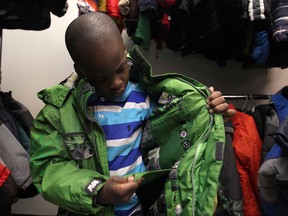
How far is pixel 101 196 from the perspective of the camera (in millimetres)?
679

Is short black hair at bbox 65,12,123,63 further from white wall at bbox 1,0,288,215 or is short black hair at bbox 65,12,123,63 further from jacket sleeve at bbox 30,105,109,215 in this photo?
white wall at bbox 1,0,288,215

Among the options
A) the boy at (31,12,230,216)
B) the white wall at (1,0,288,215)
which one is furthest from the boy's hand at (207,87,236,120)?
the white wall at (1,0,288,215)

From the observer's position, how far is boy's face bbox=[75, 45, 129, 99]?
0.71m

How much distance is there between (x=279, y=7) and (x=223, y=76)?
54 centimetres

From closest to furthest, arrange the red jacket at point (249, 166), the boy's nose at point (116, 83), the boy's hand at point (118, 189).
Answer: the boy's hand at point (118, 189), the boy's nose at point (116, 83), the red jacket at point (249, 166)

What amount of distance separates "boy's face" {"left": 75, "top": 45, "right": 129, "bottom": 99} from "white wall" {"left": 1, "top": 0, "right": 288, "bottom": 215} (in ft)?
2.88

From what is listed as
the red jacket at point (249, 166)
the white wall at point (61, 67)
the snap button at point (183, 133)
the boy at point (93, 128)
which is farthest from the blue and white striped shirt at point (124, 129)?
the white wall at point (61, 67)

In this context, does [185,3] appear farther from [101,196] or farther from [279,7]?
[101,196]

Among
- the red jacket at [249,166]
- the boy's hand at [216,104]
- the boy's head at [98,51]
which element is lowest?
the red jacket at [249,166]

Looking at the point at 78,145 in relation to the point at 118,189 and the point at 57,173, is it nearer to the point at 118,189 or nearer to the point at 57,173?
the point at 57,173

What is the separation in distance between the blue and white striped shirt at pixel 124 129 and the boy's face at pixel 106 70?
0.04 m

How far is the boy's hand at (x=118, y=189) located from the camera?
63cm

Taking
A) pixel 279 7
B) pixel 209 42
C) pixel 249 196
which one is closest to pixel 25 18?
pixel 209 42

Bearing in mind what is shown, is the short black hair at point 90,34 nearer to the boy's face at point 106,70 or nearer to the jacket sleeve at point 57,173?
the boy's face at point 106,70
